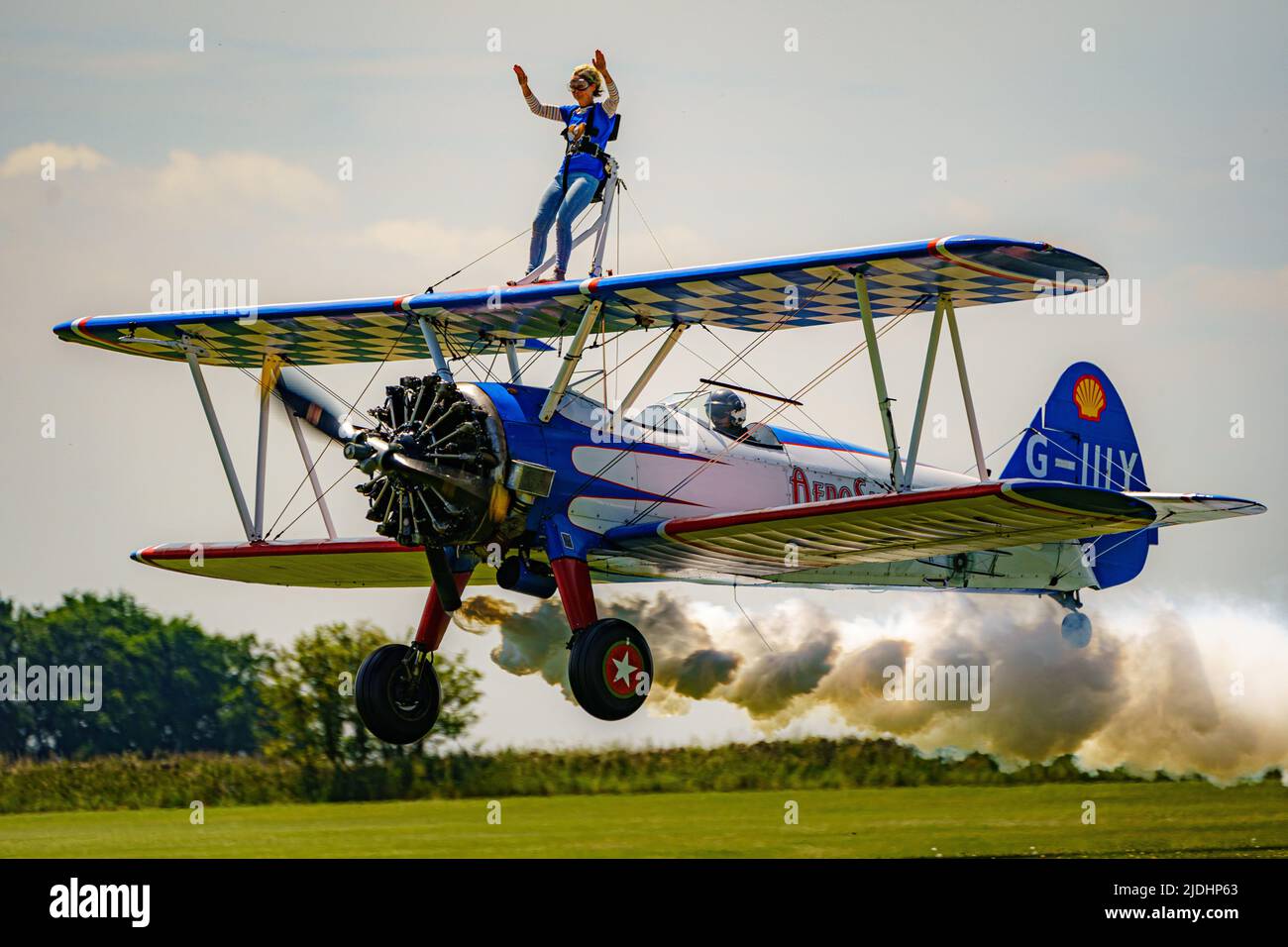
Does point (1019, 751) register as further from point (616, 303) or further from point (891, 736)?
point (616, 303)

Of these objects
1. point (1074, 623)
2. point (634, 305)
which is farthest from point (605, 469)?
point (1074, 623)

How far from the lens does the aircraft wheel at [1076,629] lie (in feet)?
71.4

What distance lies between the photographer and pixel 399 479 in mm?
16281

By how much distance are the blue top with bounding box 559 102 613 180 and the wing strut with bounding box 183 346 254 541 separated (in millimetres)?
4025

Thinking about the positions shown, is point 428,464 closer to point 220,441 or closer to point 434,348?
point 434,348

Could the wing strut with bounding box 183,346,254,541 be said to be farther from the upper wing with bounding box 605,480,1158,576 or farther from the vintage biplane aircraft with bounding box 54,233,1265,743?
the upper wing with bounding box 605,480,1158,576

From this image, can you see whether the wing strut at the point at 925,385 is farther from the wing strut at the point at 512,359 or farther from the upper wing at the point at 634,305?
the wing strut at the point at 512,359

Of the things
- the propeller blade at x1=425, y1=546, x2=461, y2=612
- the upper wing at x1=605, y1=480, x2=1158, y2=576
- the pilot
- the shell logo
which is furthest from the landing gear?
the propeller blade at x1=425, y1=546, x2=461, y2=612

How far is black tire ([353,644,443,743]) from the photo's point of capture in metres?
17.4

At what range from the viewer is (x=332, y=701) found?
22453mm

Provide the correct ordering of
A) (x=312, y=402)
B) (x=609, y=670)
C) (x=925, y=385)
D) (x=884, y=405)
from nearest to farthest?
(x=609, y=670) < (x=884, y=405) < (x=925, y=385) < (x=312, y=402)

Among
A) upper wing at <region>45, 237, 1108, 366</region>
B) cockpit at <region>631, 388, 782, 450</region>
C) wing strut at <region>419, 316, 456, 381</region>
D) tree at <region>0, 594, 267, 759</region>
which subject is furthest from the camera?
tree at <region>0, 594, 267, 759</region>

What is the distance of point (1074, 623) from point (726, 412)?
18.3 feet
